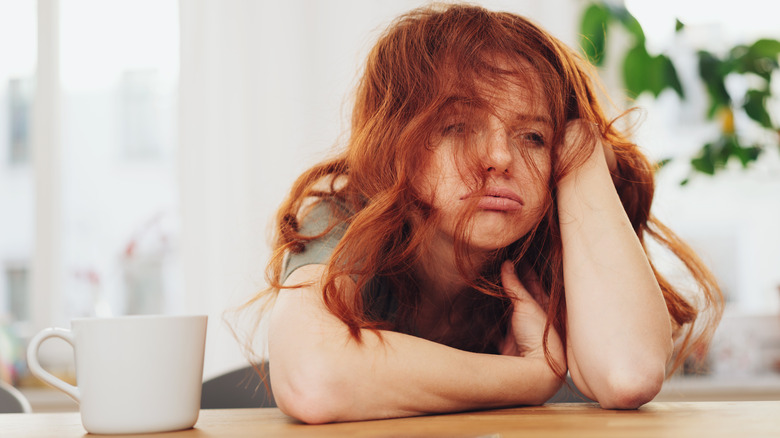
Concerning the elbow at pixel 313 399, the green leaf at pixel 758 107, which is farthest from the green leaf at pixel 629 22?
the elbow at pixel 313 399

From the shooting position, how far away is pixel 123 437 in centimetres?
62

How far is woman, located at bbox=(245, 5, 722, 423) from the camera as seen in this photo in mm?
704

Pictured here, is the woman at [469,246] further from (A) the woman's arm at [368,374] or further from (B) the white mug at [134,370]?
(B) the white mug at [134,370]

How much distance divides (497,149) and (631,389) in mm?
291

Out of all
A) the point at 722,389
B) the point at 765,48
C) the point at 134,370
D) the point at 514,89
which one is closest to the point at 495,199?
the point at 514,89

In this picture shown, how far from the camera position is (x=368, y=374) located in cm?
68

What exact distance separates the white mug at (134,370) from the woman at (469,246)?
105 millimetres

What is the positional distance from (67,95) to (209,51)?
61 cm

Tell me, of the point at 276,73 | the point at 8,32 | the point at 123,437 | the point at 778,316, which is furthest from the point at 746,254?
the point at 8,32

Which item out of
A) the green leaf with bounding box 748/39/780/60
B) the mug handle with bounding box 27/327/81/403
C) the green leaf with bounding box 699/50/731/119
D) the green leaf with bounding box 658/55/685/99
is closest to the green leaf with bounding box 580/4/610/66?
the green leaf with bounding box 658/55/685/99

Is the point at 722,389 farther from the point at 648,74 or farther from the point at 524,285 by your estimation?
the point at 524,285

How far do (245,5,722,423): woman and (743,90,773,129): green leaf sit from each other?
94 centimetres

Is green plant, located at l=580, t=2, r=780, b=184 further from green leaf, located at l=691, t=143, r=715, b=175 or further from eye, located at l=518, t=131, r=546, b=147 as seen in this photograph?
eye, located at l=518, t=131, r=546, b=147

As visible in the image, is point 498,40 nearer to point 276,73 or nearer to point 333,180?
point 333,180
